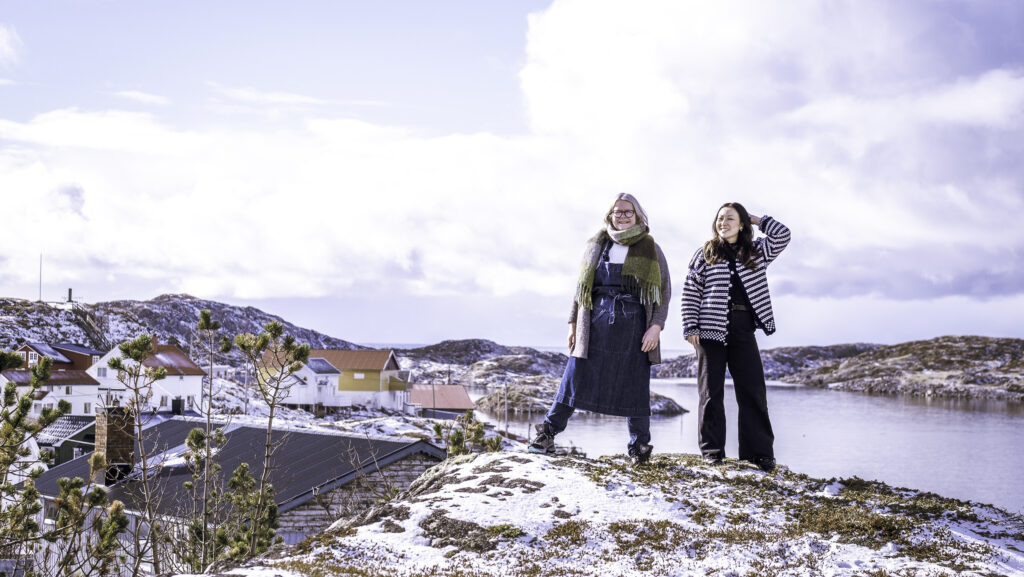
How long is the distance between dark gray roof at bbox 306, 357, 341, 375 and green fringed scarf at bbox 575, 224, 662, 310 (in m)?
54.1

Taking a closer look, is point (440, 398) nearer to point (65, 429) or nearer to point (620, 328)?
point (65, 429)

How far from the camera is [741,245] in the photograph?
27.6 ft

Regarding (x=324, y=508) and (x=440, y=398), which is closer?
(x=324, y=508)

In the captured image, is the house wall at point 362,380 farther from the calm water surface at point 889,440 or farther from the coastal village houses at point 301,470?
the coastal village houses at point 301,470

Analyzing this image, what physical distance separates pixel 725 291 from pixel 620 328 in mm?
1171

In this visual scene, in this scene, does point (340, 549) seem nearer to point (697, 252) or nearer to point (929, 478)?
point (697, 252)

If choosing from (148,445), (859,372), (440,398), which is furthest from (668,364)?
(148,445)

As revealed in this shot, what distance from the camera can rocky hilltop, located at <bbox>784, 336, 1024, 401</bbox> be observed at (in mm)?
88438

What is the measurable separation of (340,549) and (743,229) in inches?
200

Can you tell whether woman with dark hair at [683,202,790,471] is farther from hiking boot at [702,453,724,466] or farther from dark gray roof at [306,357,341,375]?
dark gray roof at [306,357,341,375]

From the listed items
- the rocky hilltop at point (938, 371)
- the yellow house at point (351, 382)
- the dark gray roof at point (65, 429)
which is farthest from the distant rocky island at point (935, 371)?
the dark gray roof at point (65, 429)

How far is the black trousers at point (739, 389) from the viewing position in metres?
8.38

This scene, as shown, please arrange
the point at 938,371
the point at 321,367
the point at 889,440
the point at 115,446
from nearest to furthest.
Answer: the point at 115,446, the point at 889,440, the point at 321,367, the point at 938,371

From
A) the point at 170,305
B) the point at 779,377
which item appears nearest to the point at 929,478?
the point at 779,377
